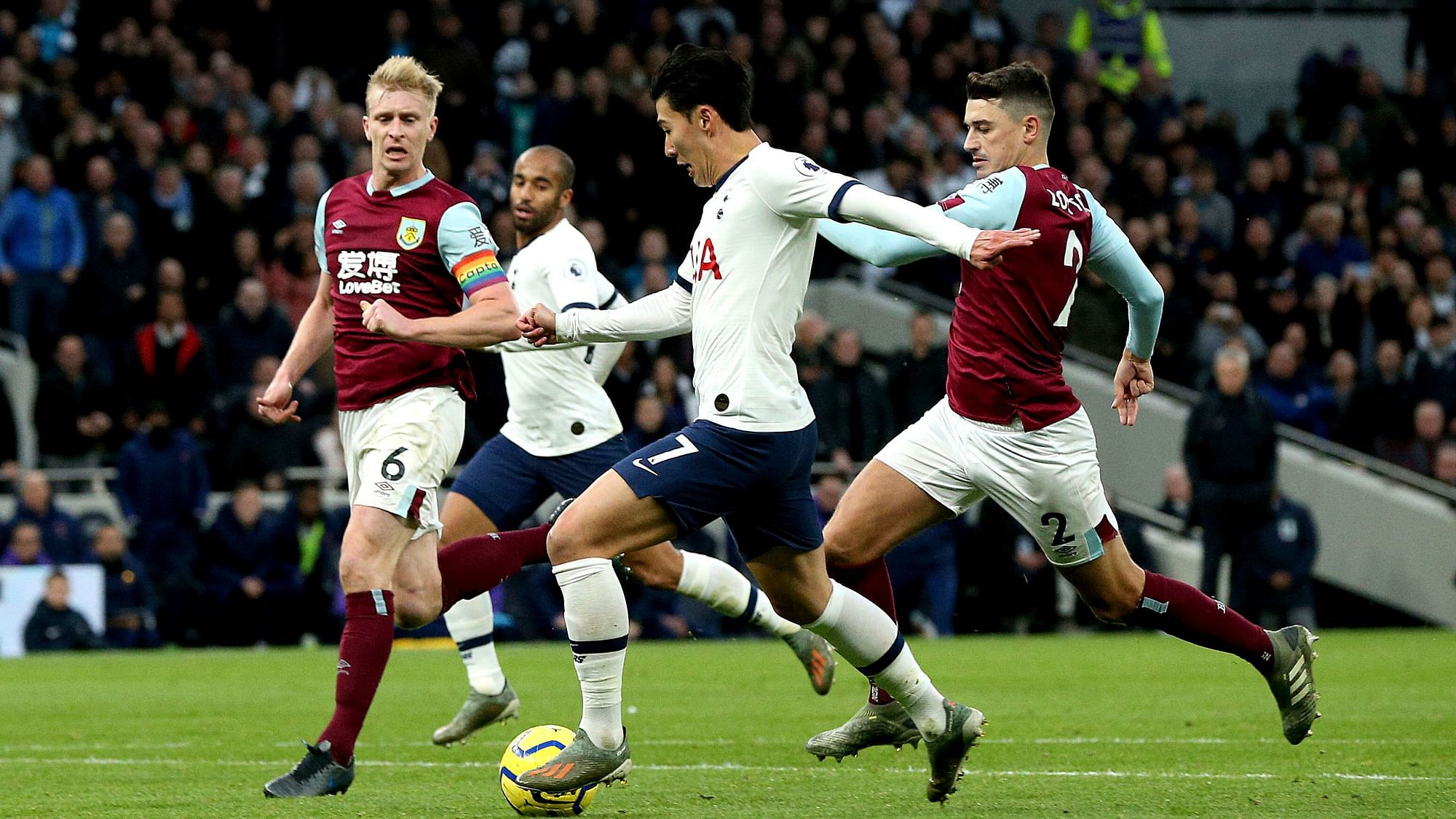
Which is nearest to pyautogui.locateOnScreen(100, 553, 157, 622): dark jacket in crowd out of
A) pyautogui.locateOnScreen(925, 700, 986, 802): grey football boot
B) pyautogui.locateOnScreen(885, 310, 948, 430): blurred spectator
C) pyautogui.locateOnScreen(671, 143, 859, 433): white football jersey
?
pyautogui.locateOnScreen(885, 310, 948, 430): blurred spectator

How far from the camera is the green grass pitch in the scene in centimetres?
689

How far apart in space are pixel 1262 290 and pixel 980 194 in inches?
570

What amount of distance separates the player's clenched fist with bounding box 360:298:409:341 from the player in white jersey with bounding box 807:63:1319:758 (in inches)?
72.4

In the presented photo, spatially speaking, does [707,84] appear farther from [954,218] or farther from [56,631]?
[56,631]

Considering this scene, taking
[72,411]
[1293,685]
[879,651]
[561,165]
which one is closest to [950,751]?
[879,651]

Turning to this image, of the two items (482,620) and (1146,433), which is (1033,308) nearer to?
(482,620)

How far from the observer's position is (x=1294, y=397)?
19.9m

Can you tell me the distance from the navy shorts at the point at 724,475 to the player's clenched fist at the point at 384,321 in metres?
0.93

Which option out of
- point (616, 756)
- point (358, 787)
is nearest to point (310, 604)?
point (358, 787)

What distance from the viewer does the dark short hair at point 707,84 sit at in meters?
6.66

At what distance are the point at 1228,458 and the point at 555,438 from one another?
29.3 feet

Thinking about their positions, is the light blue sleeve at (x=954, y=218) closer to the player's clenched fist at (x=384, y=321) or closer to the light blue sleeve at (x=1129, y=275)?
the light blue sleeve at (x=1129, y=275)

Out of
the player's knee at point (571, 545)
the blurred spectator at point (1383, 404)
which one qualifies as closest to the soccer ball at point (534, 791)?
the player's knee at point (571, 545)

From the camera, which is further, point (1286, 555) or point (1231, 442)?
point (1286, 555)
